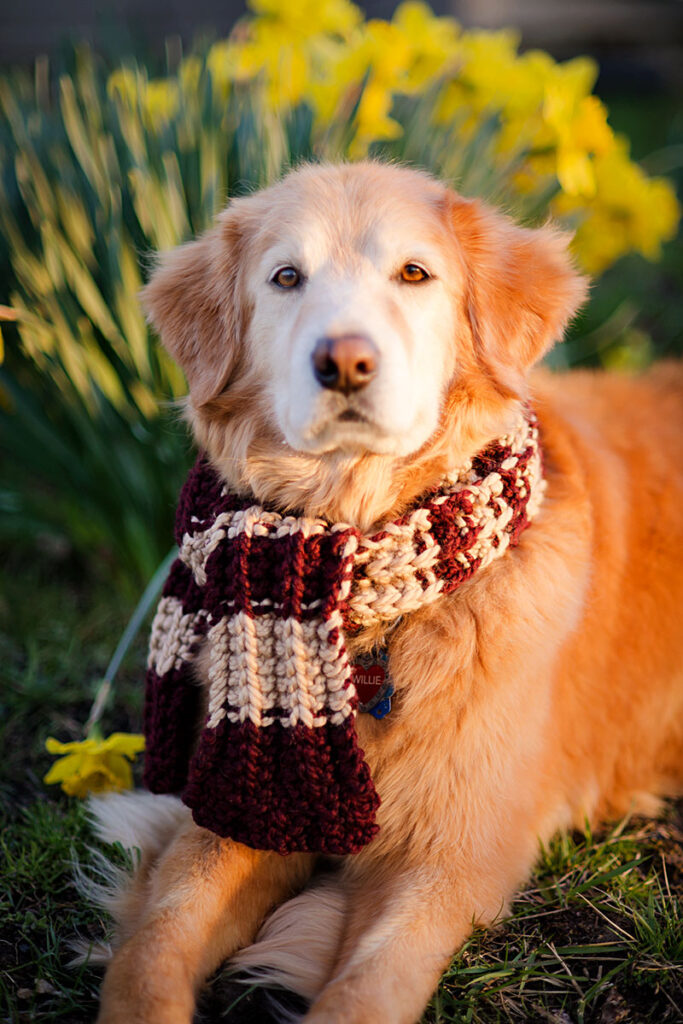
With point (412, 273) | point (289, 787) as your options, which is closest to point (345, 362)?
point (412, 273)

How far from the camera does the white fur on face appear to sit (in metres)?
1.60

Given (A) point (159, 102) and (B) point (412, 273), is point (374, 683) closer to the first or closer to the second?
(B) point (412, 273)

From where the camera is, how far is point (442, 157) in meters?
2.87

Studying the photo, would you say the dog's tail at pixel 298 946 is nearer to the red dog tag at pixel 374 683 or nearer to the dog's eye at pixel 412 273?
the red dog tag at pixel 374 683

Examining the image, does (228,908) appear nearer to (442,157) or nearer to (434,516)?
(434,516)

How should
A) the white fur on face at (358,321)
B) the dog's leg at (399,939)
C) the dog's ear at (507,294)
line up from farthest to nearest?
1. the dog's ear at (507,294)
2. the white fur on face at (358,321)
3. the dog's leg at (399,939)

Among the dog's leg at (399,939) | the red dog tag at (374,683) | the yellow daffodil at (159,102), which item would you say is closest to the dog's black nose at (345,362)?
the red dog tag at (374,683)

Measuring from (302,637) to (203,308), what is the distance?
85 cm

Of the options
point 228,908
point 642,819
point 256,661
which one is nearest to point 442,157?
point 256,661

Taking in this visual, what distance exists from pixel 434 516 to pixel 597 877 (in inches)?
38.6

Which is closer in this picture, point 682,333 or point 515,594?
point 515,594

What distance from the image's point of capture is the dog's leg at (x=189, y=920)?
1521mm

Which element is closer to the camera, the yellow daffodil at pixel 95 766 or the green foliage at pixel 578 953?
the green foliage at pixel 578 953

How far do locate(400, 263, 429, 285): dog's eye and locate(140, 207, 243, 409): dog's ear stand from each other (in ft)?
1.36
